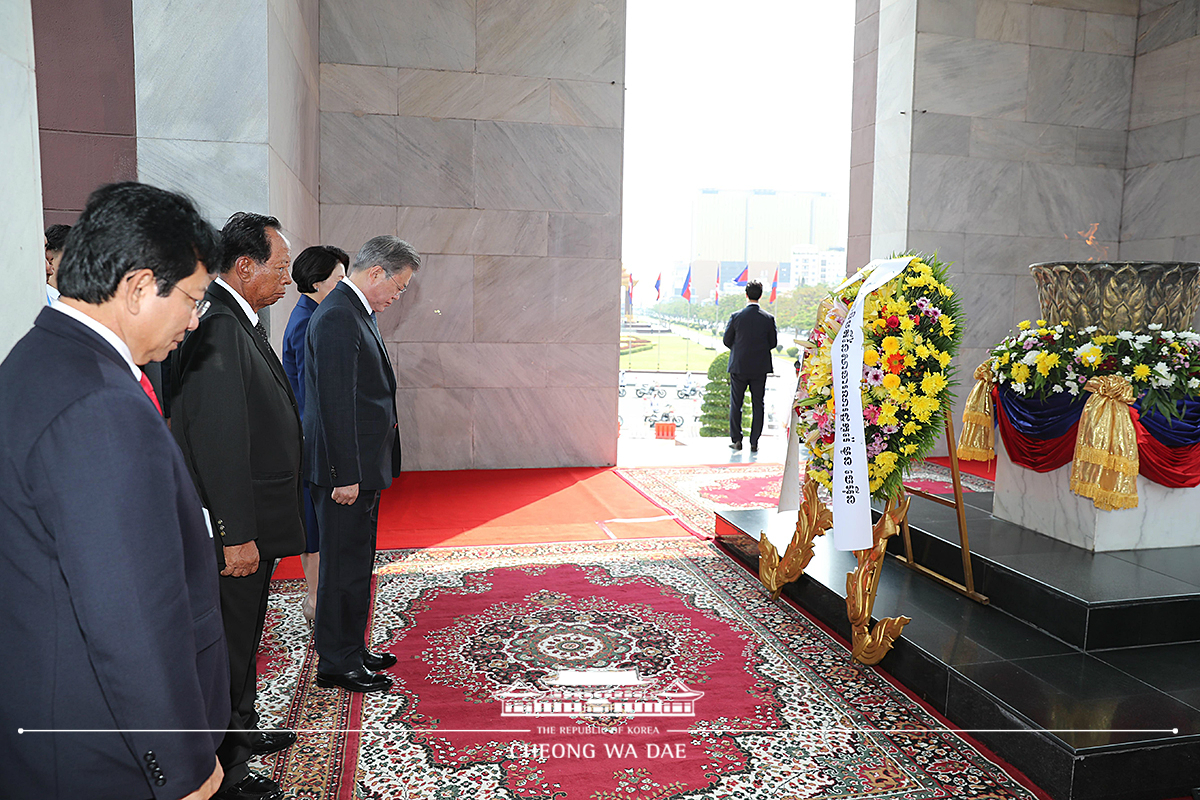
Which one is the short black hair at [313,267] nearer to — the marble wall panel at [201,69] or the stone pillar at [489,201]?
the marble wall panel at [201,69]

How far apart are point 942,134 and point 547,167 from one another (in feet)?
13.2

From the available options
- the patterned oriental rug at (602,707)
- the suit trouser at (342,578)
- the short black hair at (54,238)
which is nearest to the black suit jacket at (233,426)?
the suit trouser at (342,578)

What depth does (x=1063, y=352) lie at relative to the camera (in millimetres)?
3912

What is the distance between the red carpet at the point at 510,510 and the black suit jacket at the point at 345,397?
1.75 m

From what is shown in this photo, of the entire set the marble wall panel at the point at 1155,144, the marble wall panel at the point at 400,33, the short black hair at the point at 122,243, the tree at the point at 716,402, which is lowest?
the tree at the point at 716,402

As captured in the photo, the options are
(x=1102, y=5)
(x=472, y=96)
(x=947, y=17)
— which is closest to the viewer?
(x=472, y=96)

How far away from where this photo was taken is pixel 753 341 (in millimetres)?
7648

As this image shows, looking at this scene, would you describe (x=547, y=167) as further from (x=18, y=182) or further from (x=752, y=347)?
(x=18, y=182)

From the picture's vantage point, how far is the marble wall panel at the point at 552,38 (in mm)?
A: 6949

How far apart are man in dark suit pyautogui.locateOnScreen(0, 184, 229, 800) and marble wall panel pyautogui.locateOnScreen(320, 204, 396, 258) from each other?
5881 mm

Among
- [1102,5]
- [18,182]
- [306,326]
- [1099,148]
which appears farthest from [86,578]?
[1102,5]

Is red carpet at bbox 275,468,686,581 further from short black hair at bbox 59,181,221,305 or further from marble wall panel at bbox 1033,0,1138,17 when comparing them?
marble wall panel at bbox 1033,0,1138,17

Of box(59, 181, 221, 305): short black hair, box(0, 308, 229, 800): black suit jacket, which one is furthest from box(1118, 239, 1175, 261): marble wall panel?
box(0, 308, 229, 800): black suit jacket

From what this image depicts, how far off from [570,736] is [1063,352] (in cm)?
300
